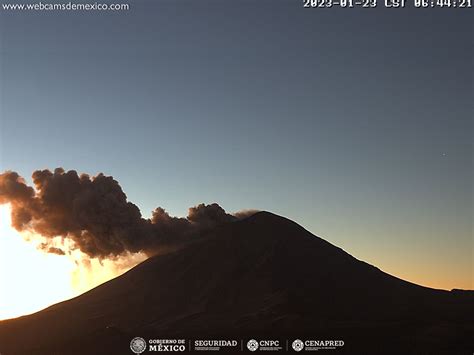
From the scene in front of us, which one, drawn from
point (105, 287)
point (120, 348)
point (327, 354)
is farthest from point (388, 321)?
point (105, 287)

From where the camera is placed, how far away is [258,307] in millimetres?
157125

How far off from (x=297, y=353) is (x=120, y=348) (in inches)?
1295

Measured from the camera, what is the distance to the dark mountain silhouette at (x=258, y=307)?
120 metres

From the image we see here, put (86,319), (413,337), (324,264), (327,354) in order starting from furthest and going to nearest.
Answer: (324,264), (86,319), (413,337), (327,354)

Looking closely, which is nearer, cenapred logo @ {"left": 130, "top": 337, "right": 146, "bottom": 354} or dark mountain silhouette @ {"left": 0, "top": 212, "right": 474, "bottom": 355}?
cenapred logo @ {"left": 130, "top": 337, "right": 146, "bottom": 354}

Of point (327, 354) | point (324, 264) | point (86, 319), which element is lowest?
point (327, 354)

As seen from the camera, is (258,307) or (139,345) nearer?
(139,345)

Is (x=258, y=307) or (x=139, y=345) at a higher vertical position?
Result: (x=258, y=307)

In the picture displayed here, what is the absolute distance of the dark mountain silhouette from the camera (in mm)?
119625

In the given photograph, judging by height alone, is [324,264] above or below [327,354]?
above

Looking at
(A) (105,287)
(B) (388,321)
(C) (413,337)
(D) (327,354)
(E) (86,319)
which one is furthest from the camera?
(A) (105,287)

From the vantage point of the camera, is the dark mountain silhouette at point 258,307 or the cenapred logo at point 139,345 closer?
the cenapred logo at point 139,345

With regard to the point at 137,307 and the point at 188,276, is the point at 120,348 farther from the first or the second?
the point at 188,276

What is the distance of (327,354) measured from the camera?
105 m
